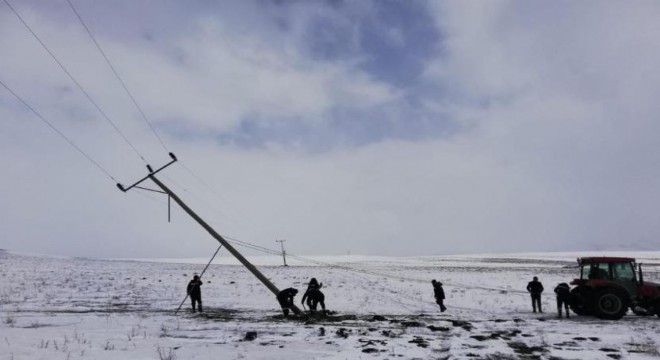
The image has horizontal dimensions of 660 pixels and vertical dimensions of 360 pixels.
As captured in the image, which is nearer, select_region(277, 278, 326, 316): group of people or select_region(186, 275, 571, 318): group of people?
select_region(186, 275, 571, 318): group of people

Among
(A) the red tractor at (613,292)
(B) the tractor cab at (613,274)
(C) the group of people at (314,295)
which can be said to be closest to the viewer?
(A) the red tractor at (613,292)

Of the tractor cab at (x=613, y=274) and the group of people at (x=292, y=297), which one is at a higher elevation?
the tractor cab at (x=613, y=274)

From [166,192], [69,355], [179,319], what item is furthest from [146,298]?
[69,355]

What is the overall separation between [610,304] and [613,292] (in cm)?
49

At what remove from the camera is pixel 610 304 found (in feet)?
59.4

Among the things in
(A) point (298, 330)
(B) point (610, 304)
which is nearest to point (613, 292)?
(B) point (610, 304)

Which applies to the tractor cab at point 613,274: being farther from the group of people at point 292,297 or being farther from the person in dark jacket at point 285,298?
the person in dark jacket at point 285,298

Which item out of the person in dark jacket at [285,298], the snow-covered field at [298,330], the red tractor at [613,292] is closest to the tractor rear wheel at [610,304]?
the red tractor at [613,292]

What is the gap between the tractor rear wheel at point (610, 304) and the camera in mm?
17875

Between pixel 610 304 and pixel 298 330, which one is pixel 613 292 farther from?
pixel 298 330

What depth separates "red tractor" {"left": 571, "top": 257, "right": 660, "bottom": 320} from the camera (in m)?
18.0

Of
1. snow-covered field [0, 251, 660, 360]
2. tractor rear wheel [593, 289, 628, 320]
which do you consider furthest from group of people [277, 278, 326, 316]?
tractor rear wheel [593, 289, 628, 320]

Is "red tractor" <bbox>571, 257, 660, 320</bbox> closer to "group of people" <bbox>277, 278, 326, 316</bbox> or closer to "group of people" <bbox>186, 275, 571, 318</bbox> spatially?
"group of people" <bbox>186, 275, 571, 318</bbox>

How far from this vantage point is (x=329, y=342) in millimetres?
12680
